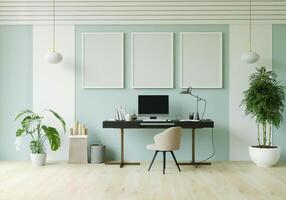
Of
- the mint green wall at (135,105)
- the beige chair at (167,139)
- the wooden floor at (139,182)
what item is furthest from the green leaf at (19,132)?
the beige chair at (167,139)

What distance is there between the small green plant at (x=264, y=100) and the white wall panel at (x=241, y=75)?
37 centimetres

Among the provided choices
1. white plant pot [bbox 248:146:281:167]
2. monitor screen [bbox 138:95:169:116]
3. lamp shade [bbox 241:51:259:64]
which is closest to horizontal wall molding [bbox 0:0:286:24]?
lamp shade [bbox 241:51:259:64]

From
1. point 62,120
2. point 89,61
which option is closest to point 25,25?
point 89,61

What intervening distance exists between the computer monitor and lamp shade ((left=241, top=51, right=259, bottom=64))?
1.51 m

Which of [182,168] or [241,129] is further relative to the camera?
[241,129]

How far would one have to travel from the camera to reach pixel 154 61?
Result: 23.6 feet

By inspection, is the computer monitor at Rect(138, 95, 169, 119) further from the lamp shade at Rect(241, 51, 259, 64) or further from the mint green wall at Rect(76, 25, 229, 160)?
the lamp shade at Rect(241, 51, 259, 64)

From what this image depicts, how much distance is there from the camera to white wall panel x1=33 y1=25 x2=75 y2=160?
286 inches

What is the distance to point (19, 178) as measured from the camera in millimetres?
5730

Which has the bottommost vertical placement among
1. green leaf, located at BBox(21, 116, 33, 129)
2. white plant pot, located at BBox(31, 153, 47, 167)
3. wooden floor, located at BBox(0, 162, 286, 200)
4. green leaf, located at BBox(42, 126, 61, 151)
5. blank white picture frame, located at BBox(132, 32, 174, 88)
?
wooden floor, located at BBox(0, 162, 286, 200)

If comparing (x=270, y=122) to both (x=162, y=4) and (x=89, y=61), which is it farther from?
(x=89, y=61)

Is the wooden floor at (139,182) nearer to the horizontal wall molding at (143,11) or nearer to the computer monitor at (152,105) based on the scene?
the computer monitor at (152,105)

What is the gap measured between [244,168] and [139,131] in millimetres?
1971

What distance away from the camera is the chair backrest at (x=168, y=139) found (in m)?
6.05
